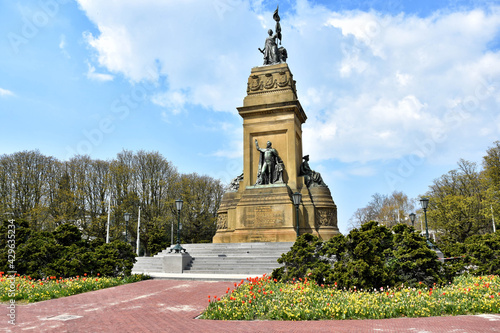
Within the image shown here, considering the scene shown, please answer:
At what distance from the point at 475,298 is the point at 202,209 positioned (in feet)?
139

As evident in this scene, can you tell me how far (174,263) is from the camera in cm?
1811

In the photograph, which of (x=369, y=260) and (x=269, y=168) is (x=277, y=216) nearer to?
(x=269, y=168)

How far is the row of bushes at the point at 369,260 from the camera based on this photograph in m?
10.7

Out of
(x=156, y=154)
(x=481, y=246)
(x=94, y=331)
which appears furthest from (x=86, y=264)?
(x=156, y=154)

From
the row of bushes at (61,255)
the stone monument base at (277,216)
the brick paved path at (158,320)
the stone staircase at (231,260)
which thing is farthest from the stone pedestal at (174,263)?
the brick paved path at (158,320)

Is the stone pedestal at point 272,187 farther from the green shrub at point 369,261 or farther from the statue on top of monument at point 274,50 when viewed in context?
the green shrub at point 369,261

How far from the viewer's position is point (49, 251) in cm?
1463

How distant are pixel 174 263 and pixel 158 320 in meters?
10.1

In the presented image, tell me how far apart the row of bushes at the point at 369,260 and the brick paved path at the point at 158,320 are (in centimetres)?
279

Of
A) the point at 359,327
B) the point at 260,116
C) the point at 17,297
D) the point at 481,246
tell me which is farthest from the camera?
the point at 260,116

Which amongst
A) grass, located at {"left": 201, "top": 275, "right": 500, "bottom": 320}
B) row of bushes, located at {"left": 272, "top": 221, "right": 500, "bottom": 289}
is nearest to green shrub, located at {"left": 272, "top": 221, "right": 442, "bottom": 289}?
row of bushes, located at {"left": 272, "top": 221, "right": 500, "bottom": 289}

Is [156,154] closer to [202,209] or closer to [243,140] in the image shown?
[202,209]

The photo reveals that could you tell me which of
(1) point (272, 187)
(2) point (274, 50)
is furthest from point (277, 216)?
(2) point (274, 50)

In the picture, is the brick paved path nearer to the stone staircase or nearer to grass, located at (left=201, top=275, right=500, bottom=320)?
grass, located at (left=201, top=275, right=500, bottom=320)
